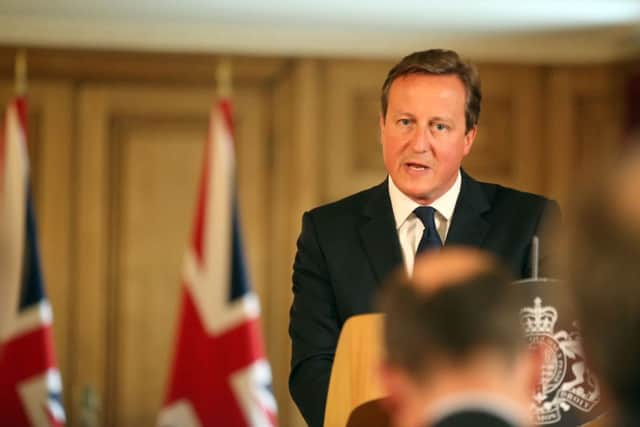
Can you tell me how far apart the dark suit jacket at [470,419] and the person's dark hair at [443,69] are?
119cm

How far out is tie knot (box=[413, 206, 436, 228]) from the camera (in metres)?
1.86

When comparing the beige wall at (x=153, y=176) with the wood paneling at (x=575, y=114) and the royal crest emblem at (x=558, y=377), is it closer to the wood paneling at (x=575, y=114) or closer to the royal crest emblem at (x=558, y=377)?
the wood paneling at (x=575, y=114)

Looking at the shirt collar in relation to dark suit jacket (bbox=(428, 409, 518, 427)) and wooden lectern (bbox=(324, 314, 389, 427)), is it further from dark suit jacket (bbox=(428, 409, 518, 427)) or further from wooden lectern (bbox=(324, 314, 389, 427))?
dark suit jacket (bbox=(428, 409, 518, 427))

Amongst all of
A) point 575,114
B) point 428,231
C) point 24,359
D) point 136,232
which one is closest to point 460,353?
point 428,231

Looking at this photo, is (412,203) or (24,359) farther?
(24,359)

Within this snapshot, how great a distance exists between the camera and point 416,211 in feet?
6.23

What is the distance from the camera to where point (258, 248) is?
→ 550 centimetres

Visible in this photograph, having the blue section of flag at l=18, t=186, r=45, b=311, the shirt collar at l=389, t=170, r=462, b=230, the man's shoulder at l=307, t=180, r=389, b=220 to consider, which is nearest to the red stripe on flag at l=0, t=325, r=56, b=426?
the blue section of flag at l=18, t=186, r=45, b=311

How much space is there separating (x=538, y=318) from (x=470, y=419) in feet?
1.99

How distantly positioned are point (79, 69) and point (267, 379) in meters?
1.94

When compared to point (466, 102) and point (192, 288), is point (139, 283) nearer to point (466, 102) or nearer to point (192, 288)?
point (192, 288)

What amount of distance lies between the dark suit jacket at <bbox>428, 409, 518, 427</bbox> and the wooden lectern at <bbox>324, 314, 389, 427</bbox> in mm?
507

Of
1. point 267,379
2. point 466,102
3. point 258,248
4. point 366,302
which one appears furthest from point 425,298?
point 258,248

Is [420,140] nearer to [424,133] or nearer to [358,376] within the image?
[424,133]
